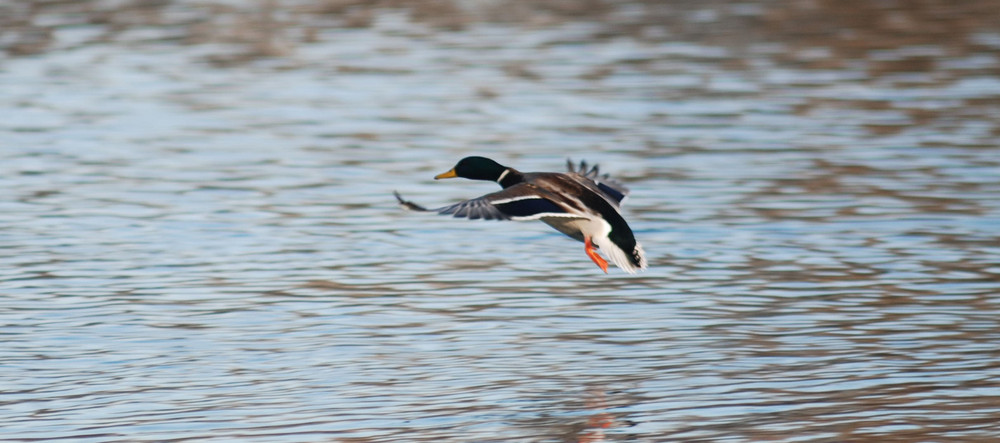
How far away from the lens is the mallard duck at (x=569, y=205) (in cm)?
921

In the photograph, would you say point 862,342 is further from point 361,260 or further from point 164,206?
point 164,206

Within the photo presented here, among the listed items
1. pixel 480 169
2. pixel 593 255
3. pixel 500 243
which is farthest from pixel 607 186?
pixel 500 243

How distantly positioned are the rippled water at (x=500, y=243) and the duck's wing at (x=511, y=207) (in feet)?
2.94

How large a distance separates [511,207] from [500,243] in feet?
14.2

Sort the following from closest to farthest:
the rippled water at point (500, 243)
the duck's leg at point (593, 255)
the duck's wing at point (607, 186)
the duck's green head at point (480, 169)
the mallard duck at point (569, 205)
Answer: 1. the rippled water at point (500, 243)
2. the mallard duck at point (569, 205)
3. the duck's leg at point (593, 255)
4. the duck's wing at point (607, 186)
5. the duck's green head at point (480, 169)

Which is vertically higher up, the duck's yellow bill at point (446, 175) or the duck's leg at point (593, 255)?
the duck's yellow bill at point (446, 175)

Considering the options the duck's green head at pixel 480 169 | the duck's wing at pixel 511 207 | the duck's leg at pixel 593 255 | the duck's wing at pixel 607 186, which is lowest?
the duck's leg at pixel 593 255

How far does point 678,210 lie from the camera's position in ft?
47.4

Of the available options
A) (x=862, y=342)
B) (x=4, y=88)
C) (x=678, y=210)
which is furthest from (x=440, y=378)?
(x=4, y=88)

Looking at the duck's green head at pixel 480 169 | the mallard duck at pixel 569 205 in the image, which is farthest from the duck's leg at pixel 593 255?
the duck's green head at pixel 480 169

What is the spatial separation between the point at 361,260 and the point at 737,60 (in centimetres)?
1150

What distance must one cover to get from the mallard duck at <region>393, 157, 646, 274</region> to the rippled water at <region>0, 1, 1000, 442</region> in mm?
588

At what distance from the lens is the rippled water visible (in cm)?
891

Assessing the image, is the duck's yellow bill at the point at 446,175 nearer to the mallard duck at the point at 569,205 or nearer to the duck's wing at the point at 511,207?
the mallard duck at the point at 569,205
